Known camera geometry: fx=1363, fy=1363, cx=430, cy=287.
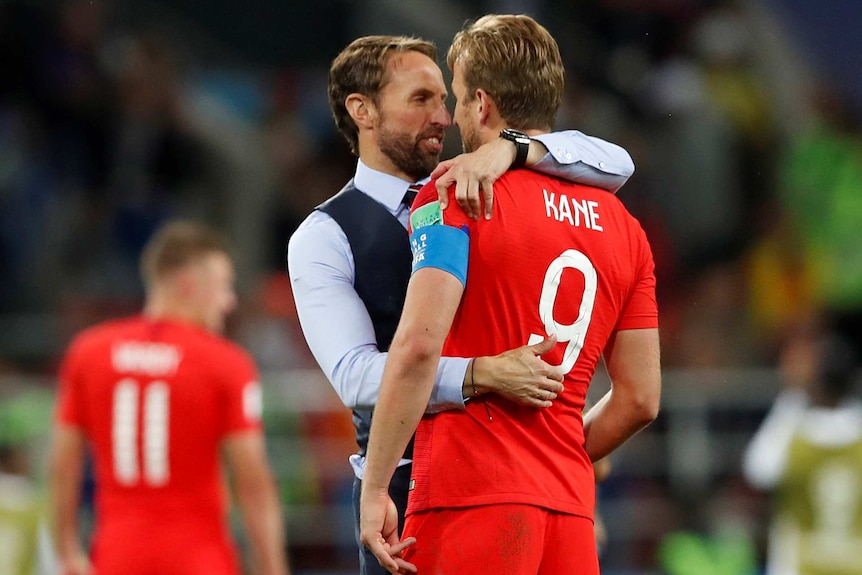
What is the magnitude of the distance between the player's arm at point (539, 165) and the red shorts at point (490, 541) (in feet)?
2.03

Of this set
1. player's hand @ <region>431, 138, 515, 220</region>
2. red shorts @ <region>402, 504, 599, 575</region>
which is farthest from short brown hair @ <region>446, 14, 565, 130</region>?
red shorts @ <region>402, 504, 599, 575</region>

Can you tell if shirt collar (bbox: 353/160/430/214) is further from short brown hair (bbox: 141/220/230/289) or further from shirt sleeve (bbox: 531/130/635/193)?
short brown hair (bbox: 141/220/230/289)

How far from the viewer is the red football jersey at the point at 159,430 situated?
18.5 ft

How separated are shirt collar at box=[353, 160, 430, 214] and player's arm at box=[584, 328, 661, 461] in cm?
63

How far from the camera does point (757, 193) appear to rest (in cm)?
970

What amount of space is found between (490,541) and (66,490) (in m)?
3.47

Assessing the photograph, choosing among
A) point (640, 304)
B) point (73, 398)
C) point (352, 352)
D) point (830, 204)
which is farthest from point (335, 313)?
point (830, 204)

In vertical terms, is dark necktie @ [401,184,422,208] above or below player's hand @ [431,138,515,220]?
below

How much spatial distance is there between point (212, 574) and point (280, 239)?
4.47 metres

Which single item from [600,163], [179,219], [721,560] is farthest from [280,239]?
[600,163]

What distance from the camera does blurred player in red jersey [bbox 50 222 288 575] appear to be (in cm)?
564

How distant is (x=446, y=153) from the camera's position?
7.69 m

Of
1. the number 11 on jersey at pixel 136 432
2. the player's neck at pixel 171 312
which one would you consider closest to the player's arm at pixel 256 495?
the number 11 on jersey at pixel 136 432

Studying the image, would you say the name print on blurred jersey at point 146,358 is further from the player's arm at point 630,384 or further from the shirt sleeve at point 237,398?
the player's arm at point 630,384
